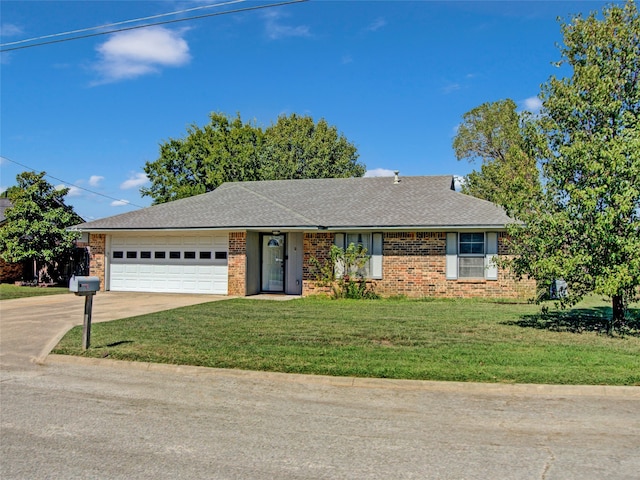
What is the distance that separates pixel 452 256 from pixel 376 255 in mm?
2623

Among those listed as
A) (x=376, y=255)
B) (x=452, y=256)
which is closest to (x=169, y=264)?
(x=376, y=255)

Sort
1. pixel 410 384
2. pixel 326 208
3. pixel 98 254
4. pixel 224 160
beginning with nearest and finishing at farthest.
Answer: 1. pixel 410 384
2. pixel 326 208
3. pixel 98 254
4. pixel 224 160

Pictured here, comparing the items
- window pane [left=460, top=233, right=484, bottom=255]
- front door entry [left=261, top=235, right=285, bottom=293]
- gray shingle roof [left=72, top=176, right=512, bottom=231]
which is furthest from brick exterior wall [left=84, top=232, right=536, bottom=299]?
front door entry [left=261, top=235, right=285, bottom=293]

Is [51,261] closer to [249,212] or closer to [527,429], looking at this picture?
[249,212]

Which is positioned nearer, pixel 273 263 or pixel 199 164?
pixel 273 263

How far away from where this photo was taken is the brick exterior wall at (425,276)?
18594 millimetres

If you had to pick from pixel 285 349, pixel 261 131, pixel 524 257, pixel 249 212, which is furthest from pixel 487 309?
pixel 261 131

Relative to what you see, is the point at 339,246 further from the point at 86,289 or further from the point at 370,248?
the point at 86,289

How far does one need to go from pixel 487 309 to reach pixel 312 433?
1102 centimetres

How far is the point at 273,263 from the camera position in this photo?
21.2 meters

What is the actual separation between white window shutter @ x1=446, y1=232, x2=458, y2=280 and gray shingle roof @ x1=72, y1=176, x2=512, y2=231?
0.70 meters

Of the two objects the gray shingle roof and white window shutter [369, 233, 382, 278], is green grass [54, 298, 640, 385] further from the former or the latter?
the gray shingle roof

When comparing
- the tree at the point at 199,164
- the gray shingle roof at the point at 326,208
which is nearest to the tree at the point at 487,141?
the gray shingle roof at the point at 326,208

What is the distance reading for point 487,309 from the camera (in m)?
15.3
